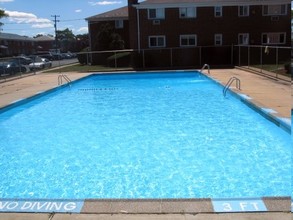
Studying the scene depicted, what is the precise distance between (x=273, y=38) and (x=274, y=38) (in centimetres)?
8

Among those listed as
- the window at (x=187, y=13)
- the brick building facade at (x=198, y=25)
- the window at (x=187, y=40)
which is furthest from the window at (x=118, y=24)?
the window at (x=187, y=40)

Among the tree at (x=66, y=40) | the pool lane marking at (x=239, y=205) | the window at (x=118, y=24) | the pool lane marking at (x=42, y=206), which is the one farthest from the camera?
the tree at (x=66, y=40)

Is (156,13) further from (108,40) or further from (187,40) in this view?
(108,40)

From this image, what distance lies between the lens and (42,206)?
4090 millimetres

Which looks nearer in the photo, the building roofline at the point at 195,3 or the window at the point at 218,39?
the building roofline at the point at 195,3

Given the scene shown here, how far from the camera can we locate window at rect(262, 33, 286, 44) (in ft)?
103

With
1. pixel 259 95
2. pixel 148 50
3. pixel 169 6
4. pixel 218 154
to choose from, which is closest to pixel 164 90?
pixel 259 95

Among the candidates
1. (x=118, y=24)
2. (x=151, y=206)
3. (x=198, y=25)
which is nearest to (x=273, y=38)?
(x=198, y=25)

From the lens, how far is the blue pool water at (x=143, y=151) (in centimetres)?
568

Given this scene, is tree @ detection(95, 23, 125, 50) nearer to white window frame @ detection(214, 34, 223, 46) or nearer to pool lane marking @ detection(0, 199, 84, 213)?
white window frame @ detection(214, 34, 223, 46)

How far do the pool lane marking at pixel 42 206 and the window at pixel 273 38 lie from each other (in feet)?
98.1

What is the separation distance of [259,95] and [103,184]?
26.3ft

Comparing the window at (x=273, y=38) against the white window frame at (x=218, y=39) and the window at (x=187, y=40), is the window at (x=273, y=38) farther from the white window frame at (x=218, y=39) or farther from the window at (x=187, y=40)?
the window at (x=187, y=40)

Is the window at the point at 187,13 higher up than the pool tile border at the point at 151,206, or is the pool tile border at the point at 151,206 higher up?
the window at the point at 187,13
